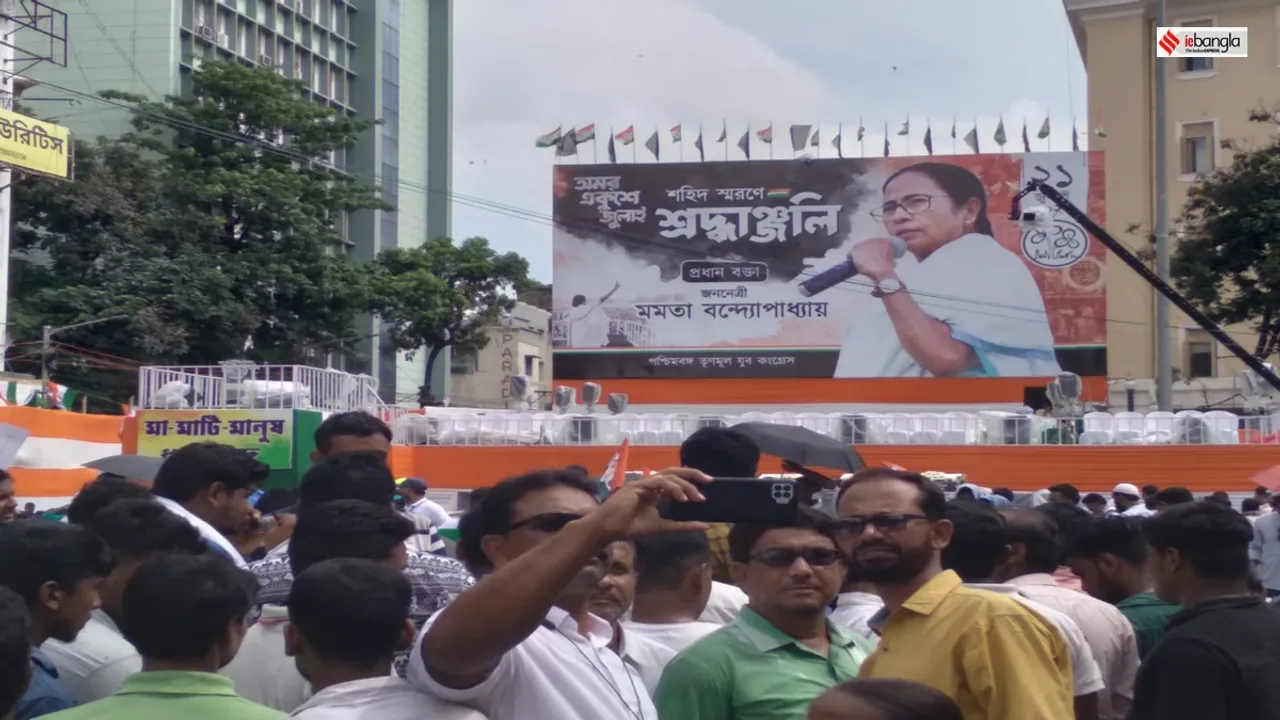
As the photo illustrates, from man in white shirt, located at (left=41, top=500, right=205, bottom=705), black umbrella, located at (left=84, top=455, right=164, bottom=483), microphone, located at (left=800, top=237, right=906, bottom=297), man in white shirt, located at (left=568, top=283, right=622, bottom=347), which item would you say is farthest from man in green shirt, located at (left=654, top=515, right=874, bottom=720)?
man in white shirt, located at (left=568, top=283, right=622, bottom=347)

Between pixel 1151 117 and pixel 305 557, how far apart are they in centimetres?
Result: 4006

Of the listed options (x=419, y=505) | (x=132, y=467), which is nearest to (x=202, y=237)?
(x=419, y=505)

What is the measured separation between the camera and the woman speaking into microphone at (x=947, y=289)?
3584 centimetres

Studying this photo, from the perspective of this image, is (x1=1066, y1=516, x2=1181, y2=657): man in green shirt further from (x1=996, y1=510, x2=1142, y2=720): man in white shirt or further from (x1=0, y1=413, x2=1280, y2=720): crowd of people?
(x1=996, y1=510, x2=1142, y2=720): man in white shirt

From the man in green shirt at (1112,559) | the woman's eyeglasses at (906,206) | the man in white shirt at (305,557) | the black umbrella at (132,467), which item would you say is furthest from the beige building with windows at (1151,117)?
the man in white shirt at (305,557)

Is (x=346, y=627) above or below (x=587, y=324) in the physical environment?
below

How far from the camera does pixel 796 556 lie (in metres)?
3.61

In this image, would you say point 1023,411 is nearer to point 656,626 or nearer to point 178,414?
point 178,414

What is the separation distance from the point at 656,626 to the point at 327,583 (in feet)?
5.22

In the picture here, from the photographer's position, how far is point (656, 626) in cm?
440

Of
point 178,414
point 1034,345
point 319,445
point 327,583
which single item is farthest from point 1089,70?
point 327,583

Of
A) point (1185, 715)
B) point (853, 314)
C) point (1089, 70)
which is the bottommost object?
point (1185, 715)

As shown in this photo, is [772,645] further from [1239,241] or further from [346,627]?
[1239,241]

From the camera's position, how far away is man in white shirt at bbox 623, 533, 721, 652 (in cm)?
438
